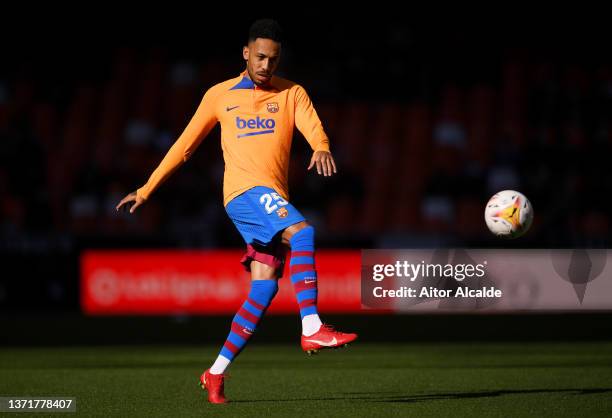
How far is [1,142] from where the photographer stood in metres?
15.8

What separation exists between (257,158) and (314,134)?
1.14ft

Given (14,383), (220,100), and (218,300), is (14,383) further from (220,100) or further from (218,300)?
(218,300)

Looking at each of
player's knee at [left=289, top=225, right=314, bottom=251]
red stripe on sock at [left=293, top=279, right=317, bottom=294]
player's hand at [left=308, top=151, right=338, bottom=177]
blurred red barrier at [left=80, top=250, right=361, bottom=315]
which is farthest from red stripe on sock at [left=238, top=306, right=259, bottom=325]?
blurred red barrier at [left=80, top=250, right=361, bottom=315]

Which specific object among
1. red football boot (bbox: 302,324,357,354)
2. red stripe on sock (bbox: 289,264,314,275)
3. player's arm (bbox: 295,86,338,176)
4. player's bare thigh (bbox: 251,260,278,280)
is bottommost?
red football boot (bbox: 302,324,357,354)

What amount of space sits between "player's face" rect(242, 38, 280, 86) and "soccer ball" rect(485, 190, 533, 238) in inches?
69.1

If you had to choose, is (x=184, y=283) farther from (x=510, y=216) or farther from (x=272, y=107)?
(x=272, y=107)

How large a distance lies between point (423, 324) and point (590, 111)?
5.70m

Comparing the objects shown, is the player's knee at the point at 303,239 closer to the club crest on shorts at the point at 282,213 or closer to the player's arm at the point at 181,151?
the club crest on shorts at the point at 282,213

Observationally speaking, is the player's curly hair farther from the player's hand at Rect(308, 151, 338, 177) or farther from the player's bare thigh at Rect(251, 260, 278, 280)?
the player's bare thigh at Rect(251, 260, 278, 280)

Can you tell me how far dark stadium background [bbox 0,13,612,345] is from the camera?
13312 millimetres

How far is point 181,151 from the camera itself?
5879 millimetres

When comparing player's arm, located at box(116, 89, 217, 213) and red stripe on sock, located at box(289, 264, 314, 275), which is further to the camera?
player's arm, located at box(116, 89, 217, 213)

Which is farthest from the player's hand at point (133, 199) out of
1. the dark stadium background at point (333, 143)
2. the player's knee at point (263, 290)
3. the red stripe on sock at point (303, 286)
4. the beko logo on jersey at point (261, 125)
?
the dark stadium background at point (333, 143)

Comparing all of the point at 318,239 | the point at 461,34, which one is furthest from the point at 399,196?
the point at 461,34
